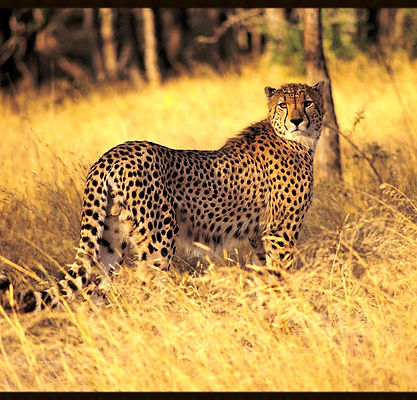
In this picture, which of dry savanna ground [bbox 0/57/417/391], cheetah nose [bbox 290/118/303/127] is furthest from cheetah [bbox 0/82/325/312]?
dry savanna ground [bbox 0/57/417/391]

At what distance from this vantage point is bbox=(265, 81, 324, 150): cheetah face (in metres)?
4.86

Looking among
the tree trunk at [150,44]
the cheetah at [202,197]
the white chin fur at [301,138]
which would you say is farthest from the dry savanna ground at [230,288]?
the tree trunk at [150,44]

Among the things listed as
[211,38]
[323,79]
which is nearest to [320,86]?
[323,79]

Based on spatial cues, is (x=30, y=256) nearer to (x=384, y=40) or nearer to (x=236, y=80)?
(x=236, y=80)

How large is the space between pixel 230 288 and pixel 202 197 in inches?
22.3

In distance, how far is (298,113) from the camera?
4.85 metres

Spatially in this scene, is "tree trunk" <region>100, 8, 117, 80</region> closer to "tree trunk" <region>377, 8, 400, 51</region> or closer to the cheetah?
"tree trunk" <region>377, 8, 400, 51</region>

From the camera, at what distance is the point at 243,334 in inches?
149

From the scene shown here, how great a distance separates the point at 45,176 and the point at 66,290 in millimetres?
2922

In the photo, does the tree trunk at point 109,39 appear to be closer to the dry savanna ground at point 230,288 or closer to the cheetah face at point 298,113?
the dry savanna ground at point 230,288

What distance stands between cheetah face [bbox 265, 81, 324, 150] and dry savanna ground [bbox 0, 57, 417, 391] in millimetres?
605

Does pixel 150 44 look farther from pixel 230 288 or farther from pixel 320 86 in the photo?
pixel 230 288

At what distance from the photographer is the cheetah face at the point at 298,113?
4.86 meters

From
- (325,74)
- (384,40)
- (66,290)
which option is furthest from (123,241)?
(384,40)
